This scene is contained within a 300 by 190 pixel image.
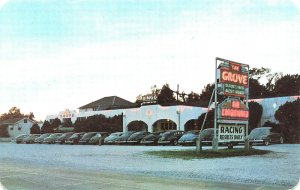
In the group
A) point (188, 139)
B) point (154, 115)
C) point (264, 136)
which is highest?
point (154, 115)

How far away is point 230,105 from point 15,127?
24535 millimetres

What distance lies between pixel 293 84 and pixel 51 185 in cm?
3967

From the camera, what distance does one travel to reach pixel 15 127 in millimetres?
39844

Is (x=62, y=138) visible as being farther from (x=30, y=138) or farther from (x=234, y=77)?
(x=234, y=77)

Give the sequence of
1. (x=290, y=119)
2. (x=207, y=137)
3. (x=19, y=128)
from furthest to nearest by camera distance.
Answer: (x=19, y=128), (x=290, y=119), (x=207, y=137)

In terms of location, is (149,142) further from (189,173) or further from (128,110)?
(189,173)

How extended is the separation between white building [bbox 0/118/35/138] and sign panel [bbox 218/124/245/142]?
2137 centimetres

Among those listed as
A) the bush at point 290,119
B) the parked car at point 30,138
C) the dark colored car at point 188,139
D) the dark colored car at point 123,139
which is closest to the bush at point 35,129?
the parked car at point 30,138

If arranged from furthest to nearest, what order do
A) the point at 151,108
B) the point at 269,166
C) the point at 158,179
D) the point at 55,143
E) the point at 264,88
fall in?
the point at 264,88 < the point at 151,108 < the point at 55,143 < the point at 269,166 < the point at 158,179

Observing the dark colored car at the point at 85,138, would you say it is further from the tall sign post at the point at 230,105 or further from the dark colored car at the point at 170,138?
the tall sign post at the point at 230,105

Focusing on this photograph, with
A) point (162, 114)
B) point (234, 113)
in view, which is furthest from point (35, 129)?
point (234, 113)

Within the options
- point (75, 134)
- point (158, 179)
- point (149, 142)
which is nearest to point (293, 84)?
point (149, 142)

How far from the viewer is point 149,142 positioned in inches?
1345

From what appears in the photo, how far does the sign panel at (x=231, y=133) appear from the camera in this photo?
68.0 feet
